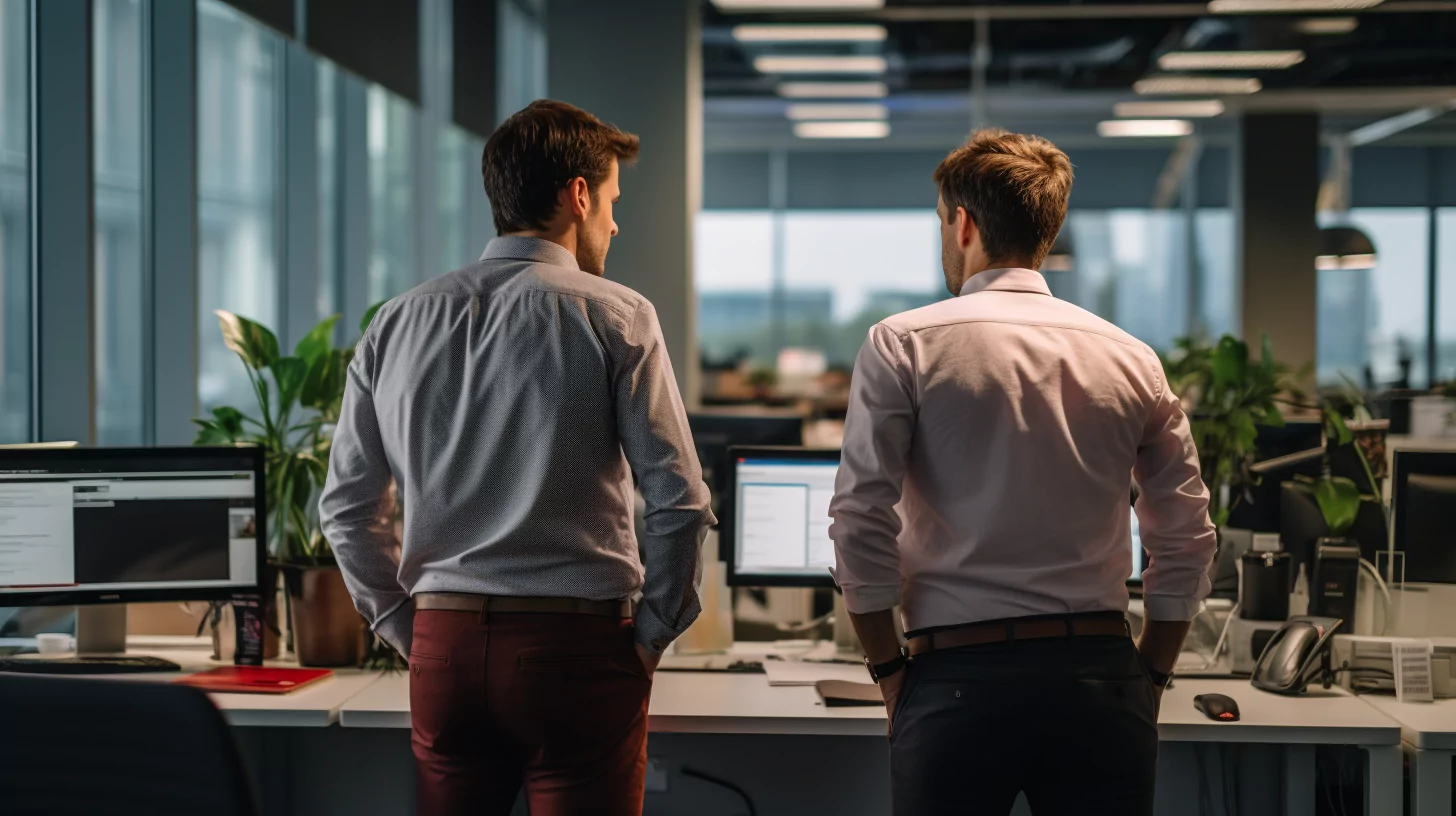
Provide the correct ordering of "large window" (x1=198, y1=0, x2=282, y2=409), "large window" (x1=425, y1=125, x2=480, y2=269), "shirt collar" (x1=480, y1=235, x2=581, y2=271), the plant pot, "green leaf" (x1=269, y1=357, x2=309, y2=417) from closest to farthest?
"shirt collar" (x1=480, y1=235, x2=581, y2=271)
the plant pot
"green leaf" (x1=269, y1=357, x2=309, y2=417)
"large window" (x1=198, y1=0, x2=282, y2=409)
"large window" (x1=425, y1=125, x2=480, y2=269)

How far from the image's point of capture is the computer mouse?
208 cm

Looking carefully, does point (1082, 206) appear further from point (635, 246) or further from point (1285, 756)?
point (1285, 756)

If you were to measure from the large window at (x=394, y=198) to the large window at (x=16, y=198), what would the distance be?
8.29 ft

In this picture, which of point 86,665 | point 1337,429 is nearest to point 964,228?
point 1337,429

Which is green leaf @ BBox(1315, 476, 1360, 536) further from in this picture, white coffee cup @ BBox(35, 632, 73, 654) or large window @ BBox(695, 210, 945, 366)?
large window @ BBox(695, 210, 945, 366)

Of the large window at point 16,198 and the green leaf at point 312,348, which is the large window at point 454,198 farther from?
the green leaf at point 312,348

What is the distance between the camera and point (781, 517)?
253 centimetres

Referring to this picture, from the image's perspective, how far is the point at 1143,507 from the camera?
1731 millimetres

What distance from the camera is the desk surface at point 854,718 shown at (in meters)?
2.06

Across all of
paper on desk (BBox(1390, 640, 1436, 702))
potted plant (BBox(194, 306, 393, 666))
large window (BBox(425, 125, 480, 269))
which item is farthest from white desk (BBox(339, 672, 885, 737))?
large window (BBox(425, 125, 480, 269))

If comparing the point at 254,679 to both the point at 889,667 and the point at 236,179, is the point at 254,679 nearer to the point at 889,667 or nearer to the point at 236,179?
the point at 889,667

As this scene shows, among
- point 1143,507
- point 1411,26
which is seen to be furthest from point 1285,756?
point 1411,26

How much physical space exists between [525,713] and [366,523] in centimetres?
47

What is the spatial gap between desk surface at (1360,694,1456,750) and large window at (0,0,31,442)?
9.99 ft
